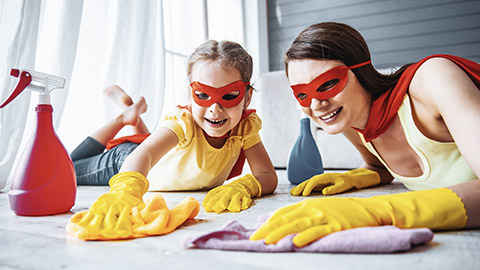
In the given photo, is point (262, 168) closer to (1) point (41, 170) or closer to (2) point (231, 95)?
(2) point (231, 95)

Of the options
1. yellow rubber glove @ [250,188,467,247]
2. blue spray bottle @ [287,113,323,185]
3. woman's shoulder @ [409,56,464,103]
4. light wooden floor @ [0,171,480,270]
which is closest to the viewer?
light wooden floor @ [0,171,480,270]

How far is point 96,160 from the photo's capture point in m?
1.91

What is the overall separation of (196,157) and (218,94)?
30cm

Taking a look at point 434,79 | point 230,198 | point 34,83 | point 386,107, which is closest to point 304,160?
point 386,107

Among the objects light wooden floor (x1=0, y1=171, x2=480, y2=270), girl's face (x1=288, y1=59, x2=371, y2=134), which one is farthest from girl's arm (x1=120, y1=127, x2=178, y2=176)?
girl's face (x1=288, y1=59, x2=371, y2=134)

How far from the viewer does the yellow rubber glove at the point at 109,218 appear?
0.77m

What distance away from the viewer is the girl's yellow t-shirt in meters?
1.47

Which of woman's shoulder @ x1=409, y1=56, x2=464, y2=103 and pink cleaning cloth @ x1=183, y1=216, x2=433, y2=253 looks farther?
woman's shoulder @ x1=409, y1=56, x2=464, y2=103

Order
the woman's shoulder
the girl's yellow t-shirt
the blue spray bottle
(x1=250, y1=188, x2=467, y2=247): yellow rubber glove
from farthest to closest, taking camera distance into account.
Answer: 1. the blue spray bottle
2. the girl's yellow t-shirt
3. the woman's shoulder
4. (x1=250, y1=188, x2=467, y2=247): yellow rubber glove

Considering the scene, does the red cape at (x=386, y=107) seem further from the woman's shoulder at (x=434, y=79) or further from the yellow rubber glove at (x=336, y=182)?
the yellow rubber glove at (x=336, y=182)

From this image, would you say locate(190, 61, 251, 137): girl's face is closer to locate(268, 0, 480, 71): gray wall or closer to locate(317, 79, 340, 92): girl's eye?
locate(317, 79, 340, 92): girl's eye

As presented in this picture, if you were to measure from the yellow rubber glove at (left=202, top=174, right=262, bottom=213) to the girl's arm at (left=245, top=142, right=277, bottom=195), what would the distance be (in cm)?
14

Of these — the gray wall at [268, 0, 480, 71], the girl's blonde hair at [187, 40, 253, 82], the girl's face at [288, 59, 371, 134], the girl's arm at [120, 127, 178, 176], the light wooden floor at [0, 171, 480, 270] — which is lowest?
the light wooden floor at [0, 171, 480, 270]

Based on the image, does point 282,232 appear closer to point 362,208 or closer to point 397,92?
point 362,208
